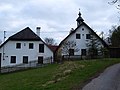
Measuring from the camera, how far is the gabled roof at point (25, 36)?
6157 cm

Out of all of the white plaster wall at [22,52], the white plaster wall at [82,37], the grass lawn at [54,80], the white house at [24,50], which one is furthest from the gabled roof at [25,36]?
the grass lawn at [54,80]

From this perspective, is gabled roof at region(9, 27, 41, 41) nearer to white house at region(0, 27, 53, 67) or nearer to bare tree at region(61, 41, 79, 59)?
white house at region(0, 27, 53, 67)

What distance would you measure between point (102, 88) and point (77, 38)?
45.4 meters

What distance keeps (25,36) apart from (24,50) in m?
2.58

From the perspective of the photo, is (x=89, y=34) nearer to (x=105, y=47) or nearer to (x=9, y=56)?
(x=105, y=47)

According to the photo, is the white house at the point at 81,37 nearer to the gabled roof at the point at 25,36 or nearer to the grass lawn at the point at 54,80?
the gabled roof at the point at 25,36

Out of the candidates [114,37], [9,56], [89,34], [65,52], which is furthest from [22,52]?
[114,37]

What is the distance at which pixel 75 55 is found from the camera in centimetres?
6053

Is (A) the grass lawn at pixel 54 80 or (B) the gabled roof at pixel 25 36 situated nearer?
(A) the grass lawn at pixel 54 80

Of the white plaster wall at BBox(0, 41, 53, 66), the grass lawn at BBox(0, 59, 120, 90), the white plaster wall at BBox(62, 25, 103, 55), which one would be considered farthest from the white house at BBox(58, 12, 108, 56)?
the grass lawn at BBox(0, 59, 120, 90)

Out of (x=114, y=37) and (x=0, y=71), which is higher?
(x=114, y=37)

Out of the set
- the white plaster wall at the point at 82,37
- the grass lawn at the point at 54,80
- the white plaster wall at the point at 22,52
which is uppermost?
the white plaster wall at the point at 82,37

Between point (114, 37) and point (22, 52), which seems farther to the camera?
point (114, 37)

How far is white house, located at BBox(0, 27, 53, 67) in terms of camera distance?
60781mm
